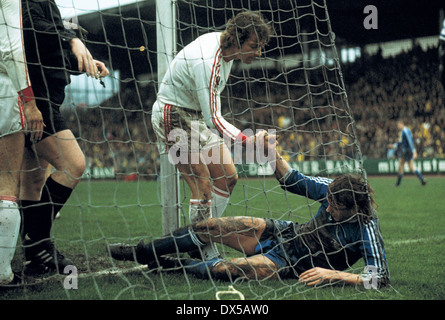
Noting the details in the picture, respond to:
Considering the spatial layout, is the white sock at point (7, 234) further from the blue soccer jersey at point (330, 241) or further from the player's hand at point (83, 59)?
the blue soccer jersey at point (330, 241)

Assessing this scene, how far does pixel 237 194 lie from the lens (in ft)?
27.8

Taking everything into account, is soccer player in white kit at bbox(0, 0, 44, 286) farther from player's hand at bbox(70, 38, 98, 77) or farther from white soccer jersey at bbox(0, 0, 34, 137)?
player's hand at bbox(70, 38, 98, 77)

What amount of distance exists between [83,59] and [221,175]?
3.91 feet

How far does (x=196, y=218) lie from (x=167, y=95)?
2.74ft

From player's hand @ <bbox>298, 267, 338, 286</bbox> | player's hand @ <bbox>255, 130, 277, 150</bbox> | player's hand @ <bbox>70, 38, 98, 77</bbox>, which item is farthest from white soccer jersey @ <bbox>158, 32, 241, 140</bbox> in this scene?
player's hand @ <bbox>298, 267, 338, 286</bbox>

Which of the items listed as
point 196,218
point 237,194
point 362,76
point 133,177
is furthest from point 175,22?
point 362,76

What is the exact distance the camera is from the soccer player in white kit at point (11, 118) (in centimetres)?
228

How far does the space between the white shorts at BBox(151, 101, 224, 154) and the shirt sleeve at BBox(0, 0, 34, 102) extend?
967 mm

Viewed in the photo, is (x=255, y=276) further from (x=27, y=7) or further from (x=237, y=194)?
(x=237, y=194)

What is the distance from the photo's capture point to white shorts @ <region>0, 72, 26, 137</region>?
92.4 inches

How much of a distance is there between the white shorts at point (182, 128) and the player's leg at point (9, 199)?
95cm

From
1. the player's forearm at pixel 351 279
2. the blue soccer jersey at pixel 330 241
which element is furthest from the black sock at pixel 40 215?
the player's forearm at pixel 351 279

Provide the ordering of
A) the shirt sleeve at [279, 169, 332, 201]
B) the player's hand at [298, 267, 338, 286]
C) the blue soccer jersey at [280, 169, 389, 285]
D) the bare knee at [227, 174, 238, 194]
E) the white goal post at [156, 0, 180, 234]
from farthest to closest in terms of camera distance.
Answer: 1. the white goal post at [156, 0, 180, 234]
2. the bare knee at [227, 174, 238, 194]
3. the shirt sleeve at [279, 169, 332, 201]
4. the blue soccer jersey at [280, 169, 389, 285]
5. the player's hand at [298, 267, 338, 286]

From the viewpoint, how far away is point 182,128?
10.2 feet
